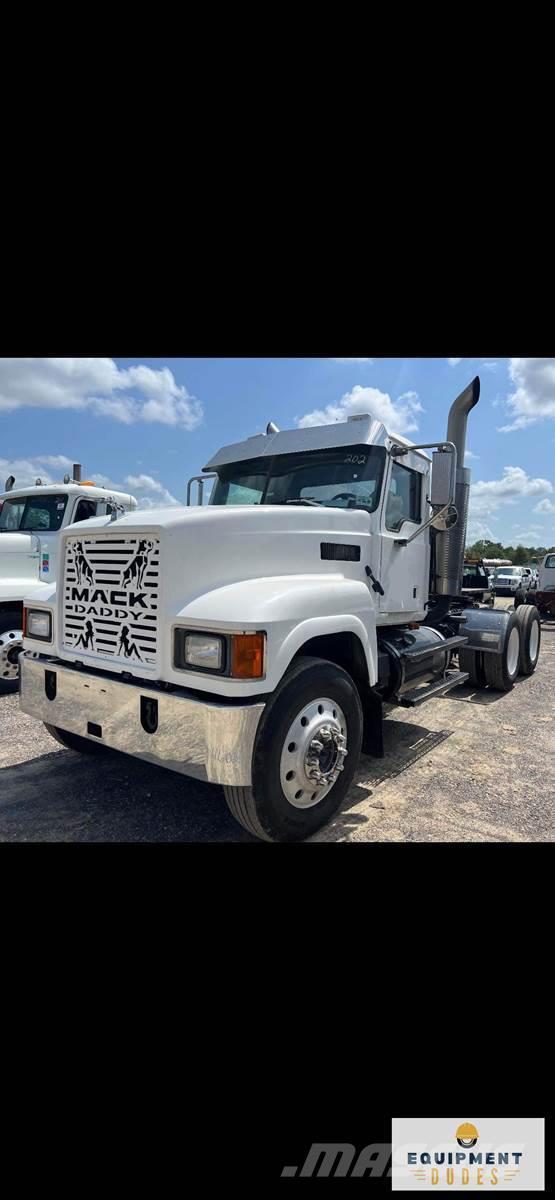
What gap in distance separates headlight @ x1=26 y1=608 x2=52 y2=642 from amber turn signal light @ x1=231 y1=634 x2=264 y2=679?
1608 millimetres

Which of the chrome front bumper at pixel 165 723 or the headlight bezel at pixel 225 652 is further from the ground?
the headlight bezel at pixel 225 652

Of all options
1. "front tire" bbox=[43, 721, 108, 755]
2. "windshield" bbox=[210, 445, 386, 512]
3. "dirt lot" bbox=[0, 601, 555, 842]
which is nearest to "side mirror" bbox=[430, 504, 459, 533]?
"windshield" bbox=[210, 445, 386, 512]

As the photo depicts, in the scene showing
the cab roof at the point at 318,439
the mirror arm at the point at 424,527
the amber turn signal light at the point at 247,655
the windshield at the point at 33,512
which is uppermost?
the cab roof at the point at 318,439

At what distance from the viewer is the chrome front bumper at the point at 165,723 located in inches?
103

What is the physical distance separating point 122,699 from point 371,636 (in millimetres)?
1698

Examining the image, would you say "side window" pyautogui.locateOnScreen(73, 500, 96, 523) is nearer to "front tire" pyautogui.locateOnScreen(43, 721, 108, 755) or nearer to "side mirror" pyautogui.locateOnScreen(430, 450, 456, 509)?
"front tire" pyautogui.locateOnScreen(43, 721, 108, 755)

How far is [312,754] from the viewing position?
304cm

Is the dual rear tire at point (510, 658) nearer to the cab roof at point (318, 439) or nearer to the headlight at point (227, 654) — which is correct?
the cab roof at point (318, 439)

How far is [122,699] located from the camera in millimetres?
3004

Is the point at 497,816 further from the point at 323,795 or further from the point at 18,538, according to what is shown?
the point at 18,538

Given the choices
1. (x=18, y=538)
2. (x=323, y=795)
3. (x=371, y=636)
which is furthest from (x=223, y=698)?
(x=18, y=538)

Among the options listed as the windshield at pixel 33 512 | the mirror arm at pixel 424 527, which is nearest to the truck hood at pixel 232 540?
the mirror arm at pixel 424 527

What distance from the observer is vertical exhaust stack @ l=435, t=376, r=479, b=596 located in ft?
20.1

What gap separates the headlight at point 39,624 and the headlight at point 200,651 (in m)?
1.26
